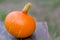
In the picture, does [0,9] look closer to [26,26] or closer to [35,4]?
[35,4]

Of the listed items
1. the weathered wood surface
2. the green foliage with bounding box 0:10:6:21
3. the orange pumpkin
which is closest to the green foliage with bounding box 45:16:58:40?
the green foliage with bounding box 0:10:6:21

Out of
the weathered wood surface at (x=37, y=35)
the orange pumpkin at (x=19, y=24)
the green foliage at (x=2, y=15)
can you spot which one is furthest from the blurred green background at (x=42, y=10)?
the orange pumpkin at (x=19, y=24)

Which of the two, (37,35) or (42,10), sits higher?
(42,10)

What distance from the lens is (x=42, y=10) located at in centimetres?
239

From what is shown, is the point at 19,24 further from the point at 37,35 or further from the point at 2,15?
the point at 2,15

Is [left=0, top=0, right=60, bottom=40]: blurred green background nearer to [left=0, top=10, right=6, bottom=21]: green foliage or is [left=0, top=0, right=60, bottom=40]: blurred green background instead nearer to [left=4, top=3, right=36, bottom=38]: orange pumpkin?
[left=0, top=10, right=6, bottom=21]: green foliage

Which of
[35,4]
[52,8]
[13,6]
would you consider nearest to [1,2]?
[13,6]

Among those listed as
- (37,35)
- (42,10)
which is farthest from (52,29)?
(37,35)

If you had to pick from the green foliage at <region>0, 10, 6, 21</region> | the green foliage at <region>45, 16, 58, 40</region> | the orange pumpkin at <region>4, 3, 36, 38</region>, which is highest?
the green foliage at <region>0, 10, 6, 21</region>

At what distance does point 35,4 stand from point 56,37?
2.40 ft

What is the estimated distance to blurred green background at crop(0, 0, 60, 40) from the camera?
2.13 m

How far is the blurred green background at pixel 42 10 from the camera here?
2.13m

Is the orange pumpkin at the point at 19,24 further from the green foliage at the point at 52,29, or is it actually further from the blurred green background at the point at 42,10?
the blurred green background at the point at 42,10

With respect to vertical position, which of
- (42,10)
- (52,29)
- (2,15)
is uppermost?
(42,10)
